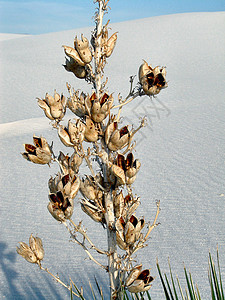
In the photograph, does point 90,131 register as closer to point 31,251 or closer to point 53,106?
point 53,106

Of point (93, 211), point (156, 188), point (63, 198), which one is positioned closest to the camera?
point (63, 198)

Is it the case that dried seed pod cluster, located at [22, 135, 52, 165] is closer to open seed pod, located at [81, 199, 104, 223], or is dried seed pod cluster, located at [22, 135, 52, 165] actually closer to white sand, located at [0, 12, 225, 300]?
open seed pod, located at [81, 199, 104, 223]

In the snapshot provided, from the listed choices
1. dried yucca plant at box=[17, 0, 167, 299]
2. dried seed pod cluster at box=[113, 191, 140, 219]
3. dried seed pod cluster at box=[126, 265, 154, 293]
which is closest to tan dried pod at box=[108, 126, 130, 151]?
dried yucca plant at box=[17, 0, 167, 299]

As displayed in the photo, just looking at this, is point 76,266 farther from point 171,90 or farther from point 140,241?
point 171,90

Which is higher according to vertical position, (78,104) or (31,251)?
→ (78,104)

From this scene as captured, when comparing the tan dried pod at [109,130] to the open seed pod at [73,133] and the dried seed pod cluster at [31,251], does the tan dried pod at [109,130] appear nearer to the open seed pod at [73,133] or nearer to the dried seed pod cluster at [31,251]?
the open seed pod at [73,133]

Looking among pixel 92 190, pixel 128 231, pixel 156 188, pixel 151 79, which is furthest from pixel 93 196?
pixel 156 188
